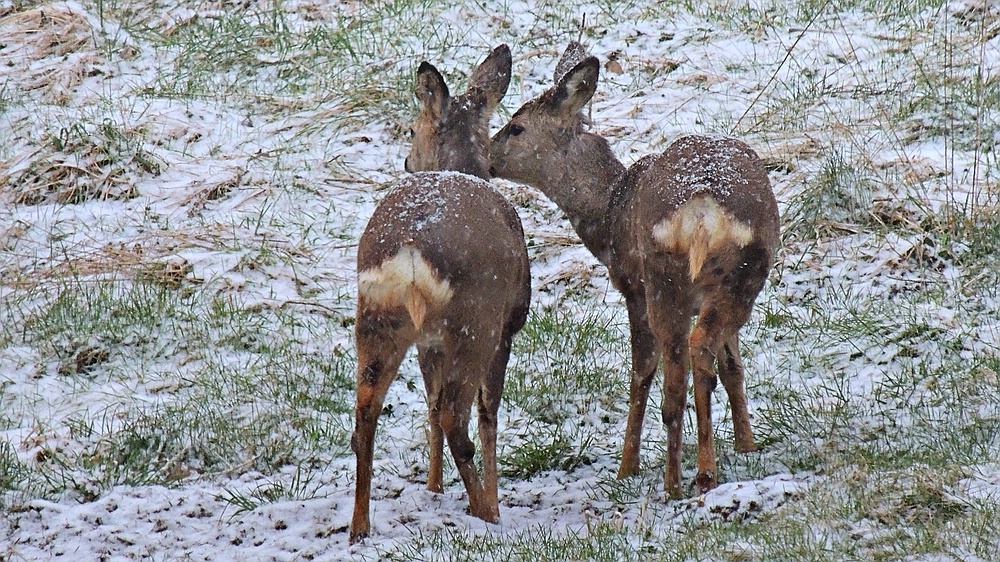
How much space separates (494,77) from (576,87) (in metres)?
0.51

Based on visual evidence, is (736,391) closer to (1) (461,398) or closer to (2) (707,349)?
(2) (707,349)

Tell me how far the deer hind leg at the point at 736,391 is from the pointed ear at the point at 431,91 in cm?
214

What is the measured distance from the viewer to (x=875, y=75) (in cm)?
997

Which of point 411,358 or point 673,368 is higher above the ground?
point 411,358

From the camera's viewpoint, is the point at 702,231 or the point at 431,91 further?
the point at 431,91

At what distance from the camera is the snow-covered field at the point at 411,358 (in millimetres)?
5484

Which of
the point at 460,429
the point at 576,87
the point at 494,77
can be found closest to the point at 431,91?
the point at 494,77

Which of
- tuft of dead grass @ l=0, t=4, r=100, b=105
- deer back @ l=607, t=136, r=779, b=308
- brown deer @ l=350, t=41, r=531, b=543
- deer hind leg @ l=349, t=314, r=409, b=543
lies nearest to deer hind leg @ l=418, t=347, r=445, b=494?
brown deer @ l=350, t=41, r=531, b=543

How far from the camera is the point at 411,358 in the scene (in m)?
7.77

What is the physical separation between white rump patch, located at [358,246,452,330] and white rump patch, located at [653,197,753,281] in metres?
1.20

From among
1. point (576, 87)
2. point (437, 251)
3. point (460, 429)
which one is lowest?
point (460, 429)

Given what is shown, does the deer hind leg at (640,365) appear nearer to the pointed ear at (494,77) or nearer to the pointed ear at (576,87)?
the pointed ear at (576,87)

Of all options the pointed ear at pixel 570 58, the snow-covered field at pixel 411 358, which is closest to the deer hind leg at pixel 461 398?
the snow-covered field at pixel 411 358

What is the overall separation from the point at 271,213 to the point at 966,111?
552cm
